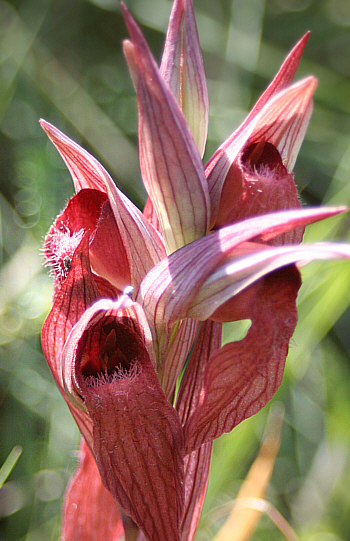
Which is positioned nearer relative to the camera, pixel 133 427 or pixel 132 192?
pixel 133 427

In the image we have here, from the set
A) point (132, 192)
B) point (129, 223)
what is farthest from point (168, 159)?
point (132, 192)

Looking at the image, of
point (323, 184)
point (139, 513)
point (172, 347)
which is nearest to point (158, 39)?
point (323, 184)

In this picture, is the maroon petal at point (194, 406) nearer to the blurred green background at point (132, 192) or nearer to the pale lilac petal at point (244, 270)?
the pale lilac petal at point (244, 270)

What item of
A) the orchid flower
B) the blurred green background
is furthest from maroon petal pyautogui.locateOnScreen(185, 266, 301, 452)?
the blurred green background

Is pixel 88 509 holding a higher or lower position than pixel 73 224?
lower

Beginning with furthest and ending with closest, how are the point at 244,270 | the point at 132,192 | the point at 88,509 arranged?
the point at 132,192
the point at 88,509
the point at 244,270

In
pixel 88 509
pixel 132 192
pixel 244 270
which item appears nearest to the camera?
pixel 244 270

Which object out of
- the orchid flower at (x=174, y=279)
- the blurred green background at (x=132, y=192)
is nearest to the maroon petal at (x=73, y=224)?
the orchid flower at (x=174, y=279)

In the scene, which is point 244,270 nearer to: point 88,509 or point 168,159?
point 168,159
